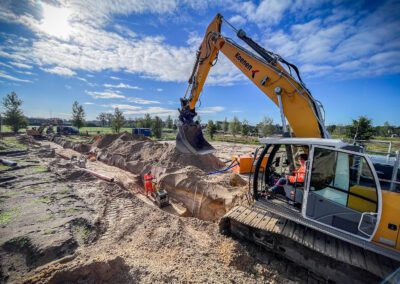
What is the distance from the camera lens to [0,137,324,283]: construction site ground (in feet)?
11.5

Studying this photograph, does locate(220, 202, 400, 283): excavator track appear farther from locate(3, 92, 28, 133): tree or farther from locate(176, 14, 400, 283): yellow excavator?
locate(3, 92, 28, 133): tree

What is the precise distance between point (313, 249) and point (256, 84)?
397cm

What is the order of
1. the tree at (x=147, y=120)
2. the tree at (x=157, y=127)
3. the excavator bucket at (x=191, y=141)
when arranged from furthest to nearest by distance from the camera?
the tree at (x=147, y=120) < the tree at (x=157, y=127) < the excavator bucket at (x=191, y=141)

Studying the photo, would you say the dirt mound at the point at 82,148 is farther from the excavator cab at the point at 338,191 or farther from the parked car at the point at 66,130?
the excavator cab at the point at 338,191

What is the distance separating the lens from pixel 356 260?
10.6ft

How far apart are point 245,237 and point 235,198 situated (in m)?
2.63

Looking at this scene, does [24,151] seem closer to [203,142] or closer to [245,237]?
[203,142]

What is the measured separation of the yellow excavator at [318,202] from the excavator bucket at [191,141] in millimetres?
2277

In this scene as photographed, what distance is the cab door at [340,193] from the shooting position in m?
3.20

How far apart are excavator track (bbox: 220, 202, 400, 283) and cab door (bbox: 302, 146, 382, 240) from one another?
1.43ft

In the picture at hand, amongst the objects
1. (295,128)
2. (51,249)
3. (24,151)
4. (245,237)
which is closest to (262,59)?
(295,128)

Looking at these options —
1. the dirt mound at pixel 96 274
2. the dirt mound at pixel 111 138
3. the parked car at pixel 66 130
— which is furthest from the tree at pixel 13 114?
the dirt mound at pixel 96 274

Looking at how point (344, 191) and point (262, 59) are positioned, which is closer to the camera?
point (344, 191)

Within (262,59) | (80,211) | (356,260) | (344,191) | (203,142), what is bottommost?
(80,211)
